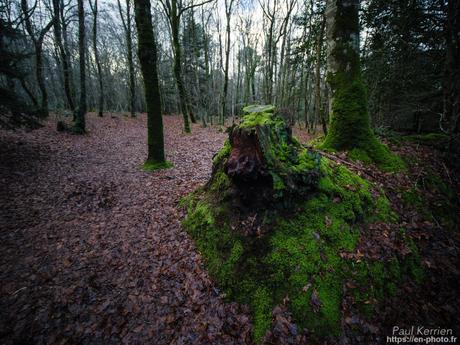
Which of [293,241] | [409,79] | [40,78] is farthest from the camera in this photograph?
[40,78]

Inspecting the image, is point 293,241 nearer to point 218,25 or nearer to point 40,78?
point 40,78

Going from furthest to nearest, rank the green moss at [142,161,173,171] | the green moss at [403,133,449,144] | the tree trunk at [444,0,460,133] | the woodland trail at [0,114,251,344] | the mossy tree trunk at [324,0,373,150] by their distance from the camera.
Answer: the green moss at [142,161,173,171] → the green moss at [403,133,449,144] → the mossy tree trunk at [324,0,373,150] → the tree trunk at [444,0,460,133] → the woodland trail at [0,114,251,344]

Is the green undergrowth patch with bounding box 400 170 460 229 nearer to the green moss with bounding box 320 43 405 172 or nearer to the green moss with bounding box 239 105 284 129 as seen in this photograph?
the green moss with bounding box 320 43 405 172

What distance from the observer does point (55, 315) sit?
296 centimetres

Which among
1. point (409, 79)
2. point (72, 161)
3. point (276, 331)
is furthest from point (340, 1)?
point (72, 161)

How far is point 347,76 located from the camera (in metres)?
5.36

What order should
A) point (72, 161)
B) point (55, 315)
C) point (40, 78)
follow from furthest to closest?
1. point (40, 78)
2. point (72, 161)
3. point (55, 315)

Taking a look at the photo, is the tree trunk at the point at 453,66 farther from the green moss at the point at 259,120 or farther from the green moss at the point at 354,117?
the green moss at the point at 259,120

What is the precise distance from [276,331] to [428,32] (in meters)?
9.38

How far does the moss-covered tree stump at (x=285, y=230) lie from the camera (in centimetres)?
291

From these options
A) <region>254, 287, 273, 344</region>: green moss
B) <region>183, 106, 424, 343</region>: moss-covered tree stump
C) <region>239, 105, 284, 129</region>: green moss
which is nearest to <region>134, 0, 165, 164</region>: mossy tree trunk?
<region>183, 106, 424, 343</region>: moss-covered tree stump

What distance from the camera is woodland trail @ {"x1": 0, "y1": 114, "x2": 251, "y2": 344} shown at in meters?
2.83

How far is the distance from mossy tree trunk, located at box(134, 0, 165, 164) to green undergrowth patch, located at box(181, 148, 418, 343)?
4516 mm

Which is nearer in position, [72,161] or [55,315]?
[55,315]
